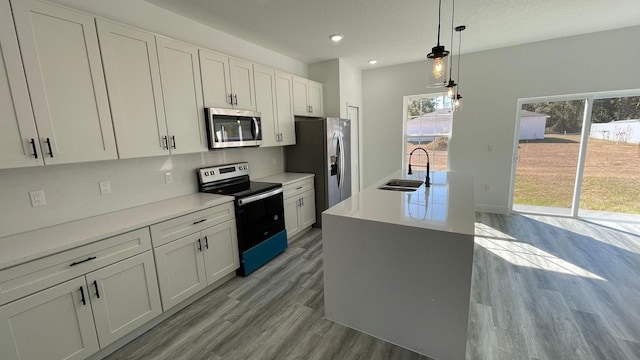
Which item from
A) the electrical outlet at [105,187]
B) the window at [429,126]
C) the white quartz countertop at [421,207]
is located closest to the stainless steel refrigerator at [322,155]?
the white quartz countertop at [421,207]

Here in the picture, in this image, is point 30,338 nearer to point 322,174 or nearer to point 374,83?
point 322,174

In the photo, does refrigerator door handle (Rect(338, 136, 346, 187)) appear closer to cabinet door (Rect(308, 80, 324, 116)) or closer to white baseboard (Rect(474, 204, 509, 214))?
cabinet door (Rect(308, 80, 324, 116))

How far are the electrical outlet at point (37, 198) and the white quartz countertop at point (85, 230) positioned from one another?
18 centimetres

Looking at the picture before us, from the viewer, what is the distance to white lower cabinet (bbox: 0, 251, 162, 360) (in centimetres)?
142

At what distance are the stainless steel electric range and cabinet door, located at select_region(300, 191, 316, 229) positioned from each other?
60 centimetres

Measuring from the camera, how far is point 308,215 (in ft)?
13.2

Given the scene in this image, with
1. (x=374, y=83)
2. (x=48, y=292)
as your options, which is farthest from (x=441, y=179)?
(x=48, y=292)

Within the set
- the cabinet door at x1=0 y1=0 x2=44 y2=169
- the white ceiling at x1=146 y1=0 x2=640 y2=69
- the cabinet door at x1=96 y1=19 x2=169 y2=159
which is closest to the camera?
the cabinet door at x1=0 y1=0 x2=44 y2=169

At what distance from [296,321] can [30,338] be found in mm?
1624

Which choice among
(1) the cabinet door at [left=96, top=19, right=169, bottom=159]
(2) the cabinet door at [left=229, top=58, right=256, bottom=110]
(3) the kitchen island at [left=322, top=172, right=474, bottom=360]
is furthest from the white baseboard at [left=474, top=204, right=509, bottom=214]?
(1) the cabinet door at [left=96, top=19, right=169, bottom=159]

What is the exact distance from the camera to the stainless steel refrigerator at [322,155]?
3.95 m

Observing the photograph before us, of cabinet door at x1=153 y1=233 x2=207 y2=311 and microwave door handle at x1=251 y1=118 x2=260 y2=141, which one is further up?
microwave door handle at x1=251 y1=118 x2=260 y2=141

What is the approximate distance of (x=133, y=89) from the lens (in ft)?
6.97

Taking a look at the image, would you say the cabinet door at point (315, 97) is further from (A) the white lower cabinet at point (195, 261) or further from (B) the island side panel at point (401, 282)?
(B) the island side panel at point (401, 282)
